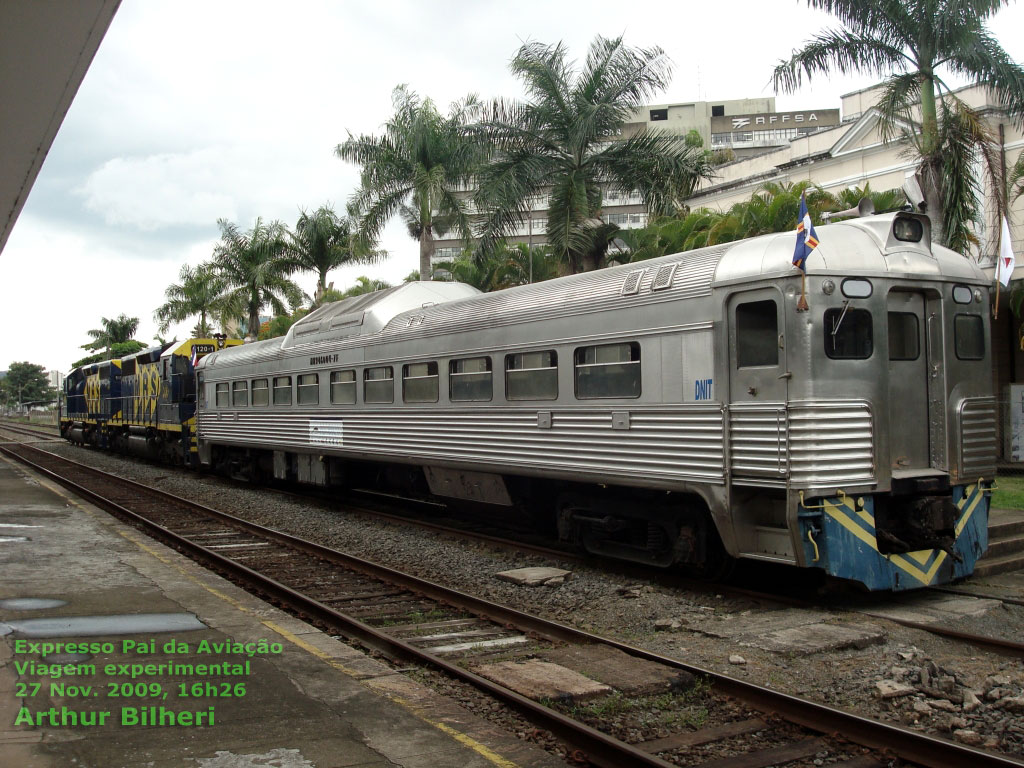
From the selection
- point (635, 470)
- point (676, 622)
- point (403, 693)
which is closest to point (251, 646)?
point (403, 693)

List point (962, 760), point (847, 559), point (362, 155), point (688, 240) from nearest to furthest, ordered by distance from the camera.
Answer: point (962, 760)
point (847, 559)
point (688, 240)
point (362, 155)

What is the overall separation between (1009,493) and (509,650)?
10.9m

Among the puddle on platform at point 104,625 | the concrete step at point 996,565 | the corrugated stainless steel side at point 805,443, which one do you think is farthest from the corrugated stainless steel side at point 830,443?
the puddle on platform at point 104,625

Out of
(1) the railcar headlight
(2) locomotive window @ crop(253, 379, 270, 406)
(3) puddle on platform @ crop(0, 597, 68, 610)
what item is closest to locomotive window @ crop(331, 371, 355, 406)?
(2) locomotive window @ crop(253, 379, 270, 406)

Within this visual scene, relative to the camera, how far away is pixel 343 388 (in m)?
14.7

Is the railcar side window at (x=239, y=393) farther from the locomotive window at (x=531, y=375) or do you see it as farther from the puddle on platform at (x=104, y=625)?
the puddle on platform at (x=104, y=625)

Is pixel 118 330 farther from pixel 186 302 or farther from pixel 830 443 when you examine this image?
pixel 830 443

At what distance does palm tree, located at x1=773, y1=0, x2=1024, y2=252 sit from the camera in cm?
1500

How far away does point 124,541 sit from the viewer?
11.9 meters

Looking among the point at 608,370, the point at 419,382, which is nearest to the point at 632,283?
the point at 608,370

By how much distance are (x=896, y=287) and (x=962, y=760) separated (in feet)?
14.7

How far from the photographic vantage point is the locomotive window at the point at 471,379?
11070 mm

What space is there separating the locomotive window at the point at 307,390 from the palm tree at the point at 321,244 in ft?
67.3

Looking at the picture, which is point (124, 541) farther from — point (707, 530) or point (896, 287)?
point (896, 287)
